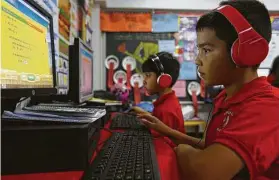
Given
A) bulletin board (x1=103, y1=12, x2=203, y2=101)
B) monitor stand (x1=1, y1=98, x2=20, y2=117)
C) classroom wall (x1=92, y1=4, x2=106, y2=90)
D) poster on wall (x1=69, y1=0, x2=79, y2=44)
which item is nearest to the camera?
monitor stand (x1=1, y1=98, x2=20, y2=117)

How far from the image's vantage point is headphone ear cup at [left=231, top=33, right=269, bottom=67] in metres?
0.68

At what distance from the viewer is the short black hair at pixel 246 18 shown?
71 cm

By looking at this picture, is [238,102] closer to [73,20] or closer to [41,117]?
[41,117]

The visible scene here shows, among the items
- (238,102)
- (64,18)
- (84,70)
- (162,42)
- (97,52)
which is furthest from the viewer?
(162,42)

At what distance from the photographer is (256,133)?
595 mm

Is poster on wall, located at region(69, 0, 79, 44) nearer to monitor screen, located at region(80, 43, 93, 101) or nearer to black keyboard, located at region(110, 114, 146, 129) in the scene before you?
monitor screen, located at region(80, 43, 93, 101)

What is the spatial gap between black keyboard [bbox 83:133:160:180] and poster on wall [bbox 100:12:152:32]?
212 centimetres

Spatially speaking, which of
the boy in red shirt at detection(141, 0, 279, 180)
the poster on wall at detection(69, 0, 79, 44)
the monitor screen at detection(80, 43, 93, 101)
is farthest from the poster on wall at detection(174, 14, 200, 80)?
the boy in red shirt at detection(141, 0, 279, 180)

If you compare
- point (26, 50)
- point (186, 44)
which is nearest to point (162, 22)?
point (186, 44)

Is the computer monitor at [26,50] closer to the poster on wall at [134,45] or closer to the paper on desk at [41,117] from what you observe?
the paper on desk at [41,117]

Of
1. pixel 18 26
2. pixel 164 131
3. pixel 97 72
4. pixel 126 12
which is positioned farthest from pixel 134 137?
pixel 126 12

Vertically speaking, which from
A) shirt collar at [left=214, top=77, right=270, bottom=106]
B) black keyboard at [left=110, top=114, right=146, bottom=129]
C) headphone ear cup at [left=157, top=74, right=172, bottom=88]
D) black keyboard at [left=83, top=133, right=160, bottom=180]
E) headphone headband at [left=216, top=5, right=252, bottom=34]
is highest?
headphone headband at [left=216, top=5, right=252, bottom=34]

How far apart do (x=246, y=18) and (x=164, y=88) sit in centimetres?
91

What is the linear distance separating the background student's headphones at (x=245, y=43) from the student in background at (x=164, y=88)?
26.0 inches
